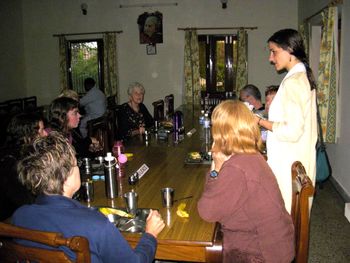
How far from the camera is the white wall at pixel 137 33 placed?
6.98 meters

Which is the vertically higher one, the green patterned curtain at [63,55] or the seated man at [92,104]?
the green patterned curtain at [63,55]

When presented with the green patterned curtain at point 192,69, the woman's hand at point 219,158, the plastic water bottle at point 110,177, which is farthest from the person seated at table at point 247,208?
the green patterned curtain at point 192,69

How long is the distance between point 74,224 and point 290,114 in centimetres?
135

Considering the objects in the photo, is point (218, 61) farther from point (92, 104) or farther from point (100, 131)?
point (100, 131)

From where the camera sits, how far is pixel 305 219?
136 cm

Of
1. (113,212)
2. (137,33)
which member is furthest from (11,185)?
(137,33)

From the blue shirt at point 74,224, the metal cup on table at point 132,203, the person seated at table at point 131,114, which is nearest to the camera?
the blue shirt at point 74,224

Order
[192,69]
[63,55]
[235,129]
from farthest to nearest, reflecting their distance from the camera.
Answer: [63,55] → [192,69] → [235,129]

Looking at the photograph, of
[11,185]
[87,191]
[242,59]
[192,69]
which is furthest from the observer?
[192,69]

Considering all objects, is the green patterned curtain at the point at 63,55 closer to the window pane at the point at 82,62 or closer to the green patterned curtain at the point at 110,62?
the window pane at the point at 82,62

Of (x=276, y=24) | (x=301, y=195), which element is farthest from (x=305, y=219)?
(x=276, y=24)

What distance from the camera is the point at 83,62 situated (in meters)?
7.80

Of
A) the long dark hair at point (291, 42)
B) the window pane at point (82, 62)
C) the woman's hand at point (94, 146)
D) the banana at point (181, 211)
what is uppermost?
the window pane at point (82, 62)

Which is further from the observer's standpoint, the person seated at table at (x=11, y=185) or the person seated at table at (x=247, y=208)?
the person seated at table at (x=11, y=185)
